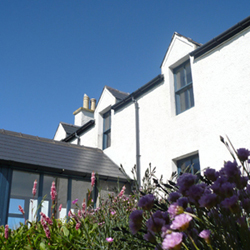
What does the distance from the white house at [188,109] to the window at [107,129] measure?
70 centimetres

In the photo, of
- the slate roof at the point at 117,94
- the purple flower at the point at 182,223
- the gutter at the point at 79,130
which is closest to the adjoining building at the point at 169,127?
the slate roof at the point at 117,94

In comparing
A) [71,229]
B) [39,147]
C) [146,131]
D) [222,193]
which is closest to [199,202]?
[222,193]

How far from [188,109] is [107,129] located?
Result: 17.8ft

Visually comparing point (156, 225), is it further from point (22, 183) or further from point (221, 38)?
point (22, 183)

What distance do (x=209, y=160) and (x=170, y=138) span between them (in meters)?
1.89

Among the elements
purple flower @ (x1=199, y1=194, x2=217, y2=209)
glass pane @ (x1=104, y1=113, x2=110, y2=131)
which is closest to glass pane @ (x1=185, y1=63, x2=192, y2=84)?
glass pane @ (x1=104, y1=113, x2=110, y2=131)

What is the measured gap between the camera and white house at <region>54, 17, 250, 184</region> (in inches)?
332

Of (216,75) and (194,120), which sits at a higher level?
(216,75)

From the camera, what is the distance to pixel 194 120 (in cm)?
945

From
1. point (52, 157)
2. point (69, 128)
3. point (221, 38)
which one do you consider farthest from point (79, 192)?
point (221, 38)

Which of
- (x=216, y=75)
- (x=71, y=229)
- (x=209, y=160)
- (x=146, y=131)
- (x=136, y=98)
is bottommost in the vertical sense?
(x=71, y=229)

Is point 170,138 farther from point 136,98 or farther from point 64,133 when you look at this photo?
point 64,133

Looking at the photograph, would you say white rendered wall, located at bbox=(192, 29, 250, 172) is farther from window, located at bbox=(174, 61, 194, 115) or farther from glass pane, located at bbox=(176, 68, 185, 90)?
glass pane, located at bbox=(176, 68, 185, 90)

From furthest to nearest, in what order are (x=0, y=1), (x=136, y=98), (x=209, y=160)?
(x=136, y=98), (x=209, y=160), (x=0, y=1)
